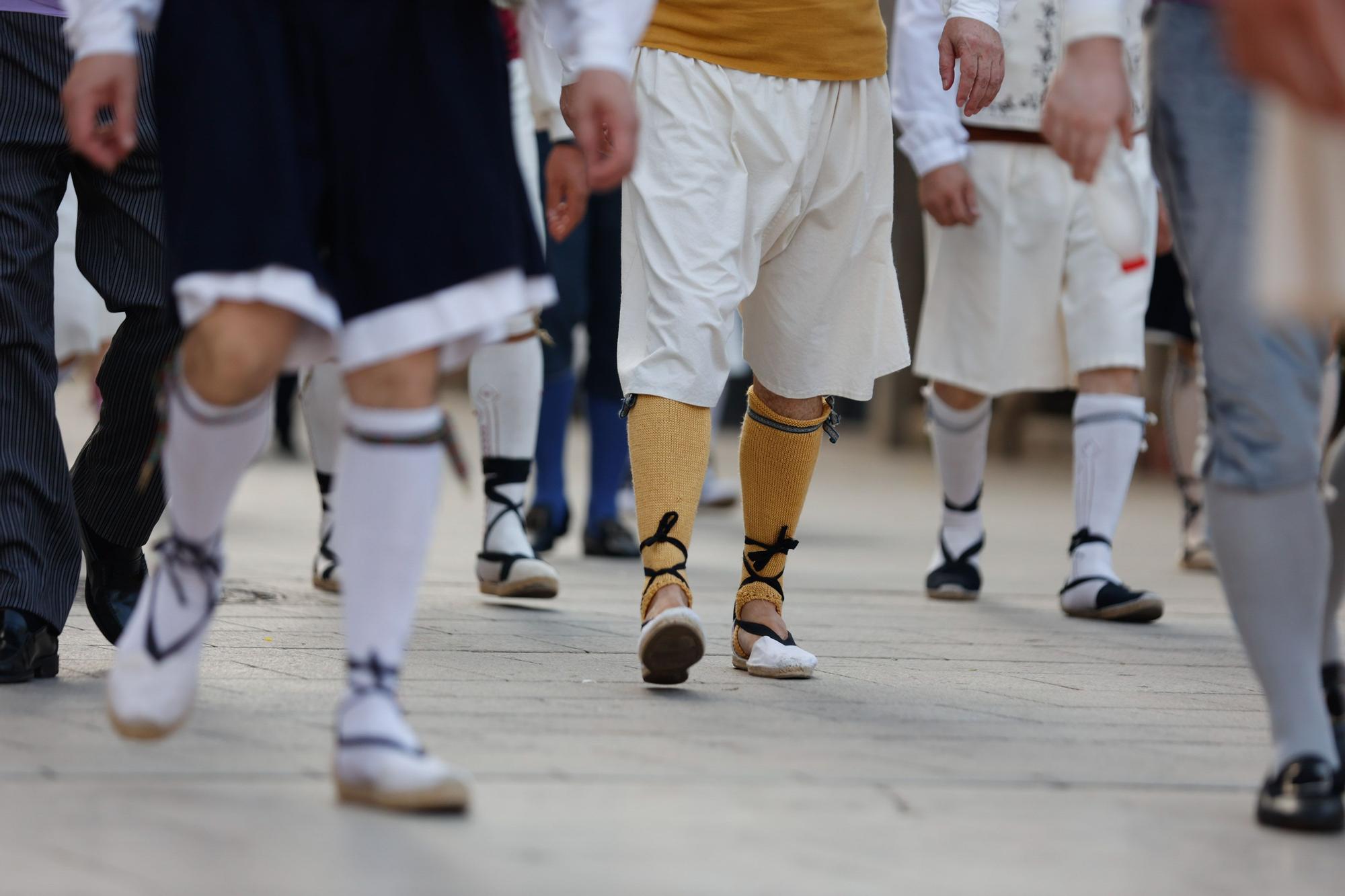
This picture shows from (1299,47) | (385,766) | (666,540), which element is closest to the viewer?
(1299,47)

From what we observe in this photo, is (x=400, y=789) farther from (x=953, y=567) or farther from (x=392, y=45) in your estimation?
(x=953, y=567)

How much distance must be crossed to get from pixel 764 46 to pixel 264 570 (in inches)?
104

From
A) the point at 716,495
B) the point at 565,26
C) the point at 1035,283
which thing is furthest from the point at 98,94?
the point at 716,495

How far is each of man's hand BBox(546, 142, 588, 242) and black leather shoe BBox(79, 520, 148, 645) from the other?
3.59 ft

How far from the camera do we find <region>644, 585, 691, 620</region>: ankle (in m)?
3.33

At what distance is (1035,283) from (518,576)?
165cm

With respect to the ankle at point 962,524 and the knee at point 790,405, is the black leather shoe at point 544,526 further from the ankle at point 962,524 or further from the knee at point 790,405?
the knee at point 790,405

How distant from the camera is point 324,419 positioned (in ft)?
16.3

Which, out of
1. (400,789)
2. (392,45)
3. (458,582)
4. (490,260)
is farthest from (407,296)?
(458,582)

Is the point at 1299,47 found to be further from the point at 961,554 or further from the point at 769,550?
the point at 961,554

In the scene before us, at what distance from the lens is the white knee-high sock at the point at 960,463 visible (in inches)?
211

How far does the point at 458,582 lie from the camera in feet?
17.4

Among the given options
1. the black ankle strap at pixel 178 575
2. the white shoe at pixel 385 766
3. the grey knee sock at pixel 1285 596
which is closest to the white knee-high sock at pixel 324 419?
the black ankle strap at pixel 178 575

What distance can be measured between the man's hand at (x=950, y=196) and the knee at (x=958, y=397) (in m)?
0.54
